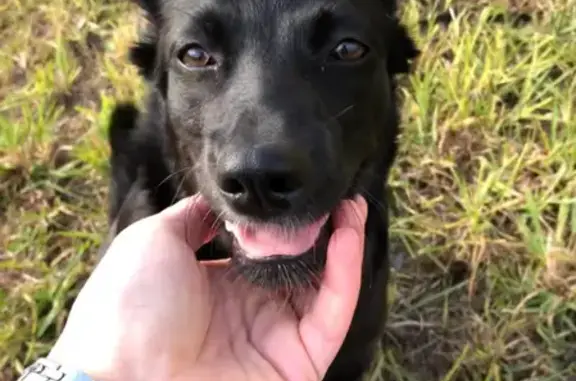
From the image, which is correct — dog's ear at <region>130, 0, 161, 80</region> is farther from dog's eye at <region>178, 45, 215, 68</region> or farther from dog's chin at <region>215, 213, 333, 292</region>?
dog's chin at <region>215, 213, 333, 292</region>

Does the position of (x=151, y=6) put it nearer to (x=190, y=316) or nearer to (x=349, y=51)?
(x=349, y=51)

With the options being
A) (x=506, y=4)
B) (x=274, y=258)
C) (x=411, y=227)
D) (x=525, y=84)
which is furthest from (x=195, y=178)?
(x=506, y=4)

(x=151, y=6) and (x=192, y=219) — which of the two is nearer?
(x=192, y=219)

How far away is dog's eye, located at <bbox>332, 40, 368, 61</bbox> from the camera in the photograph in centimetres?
214

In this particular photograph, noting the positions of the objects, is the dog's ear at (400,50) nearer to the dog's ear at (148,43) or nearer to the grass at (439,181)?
the dog's ear at (148,43)

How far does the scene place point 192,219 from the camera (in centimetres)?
230

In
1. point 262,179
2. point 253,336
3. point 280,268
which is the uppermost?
point 262,179

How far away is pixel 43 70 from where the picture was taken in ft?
11.3

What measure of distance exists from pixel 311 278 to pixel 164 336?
0.37 meters

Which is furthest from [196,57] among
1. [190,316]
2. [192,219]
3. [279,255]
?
[190,316]

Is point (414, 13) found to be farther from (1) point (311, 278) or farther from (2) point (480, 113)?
(1) point (311, 278)

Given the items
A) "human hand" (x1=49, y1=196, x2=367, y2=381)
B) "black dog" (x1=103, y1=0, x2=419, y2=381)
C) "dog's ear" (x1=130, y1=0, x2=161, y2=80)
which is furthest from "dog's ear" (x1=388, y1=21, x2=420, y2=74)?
"dog's ear" (x1=130, y1=0, x2=161, y2=80)

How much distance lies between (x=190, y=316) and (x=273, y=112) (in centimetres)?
55

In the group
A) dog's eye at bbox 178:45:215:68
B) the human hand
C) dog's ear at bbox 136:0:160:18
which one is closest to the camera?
the human hand
